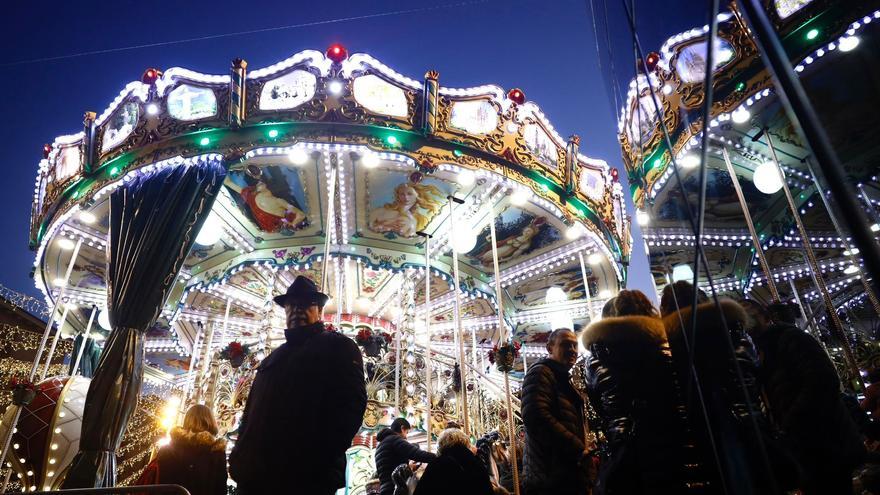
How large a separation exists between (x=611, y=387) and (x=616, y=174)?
284 inches

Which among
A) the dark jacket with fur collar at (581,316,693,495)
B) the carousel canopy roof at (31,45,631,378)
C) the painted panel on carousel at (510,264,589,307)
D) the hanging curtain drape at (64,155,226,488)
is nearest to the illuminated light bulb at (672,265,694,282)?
the dark jacket with fur collar at (581,316,693,495)

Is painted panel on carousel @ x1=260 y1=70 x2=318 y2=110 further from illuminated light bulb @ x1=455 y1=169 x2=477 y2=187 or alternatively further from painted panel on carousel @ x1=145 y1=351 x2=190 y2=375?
painted panel on carousel @ x1=145 y1=351 x2=190 y2=375

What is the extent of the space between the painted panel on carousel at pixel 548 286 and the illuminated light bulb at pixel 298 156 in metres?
5.43

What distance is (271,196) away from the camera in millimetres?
7711

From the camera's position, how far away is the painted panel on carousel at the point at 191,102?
21.4 feet

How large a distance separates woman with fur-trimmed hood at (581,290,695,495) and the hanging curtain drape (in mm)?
4497

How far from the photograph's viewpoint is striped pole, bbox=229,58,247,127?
6379mm

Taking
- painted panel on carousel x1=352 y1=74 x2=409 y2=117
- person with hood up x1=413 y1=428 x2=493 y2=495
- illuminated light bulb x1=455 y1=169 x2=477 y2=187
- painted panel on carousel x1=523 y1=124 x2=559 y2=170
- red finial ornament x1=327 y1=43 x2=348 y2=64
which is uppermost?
red finial ornament x1=327 y1=43 x2=348 y2=64

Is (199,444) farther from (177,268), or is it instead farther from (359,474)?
(359,474)

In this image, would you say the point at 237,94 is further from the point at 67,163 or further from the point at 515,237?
the point at 515,237

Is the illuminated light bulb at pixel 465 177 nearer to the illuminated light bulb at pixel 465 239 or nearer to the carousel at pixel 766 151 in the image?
the illuminated light bulb at pixel 465 239

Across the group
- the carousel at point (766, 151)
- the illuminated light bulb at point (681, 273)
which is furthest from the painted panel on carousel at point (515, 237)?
the illuminated light bulb at point (681, 273)

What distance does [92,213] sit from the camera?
25.1 ft

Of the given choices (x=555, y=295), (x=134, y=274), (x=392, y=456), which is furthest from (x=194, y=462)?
(x=555, y=295)
